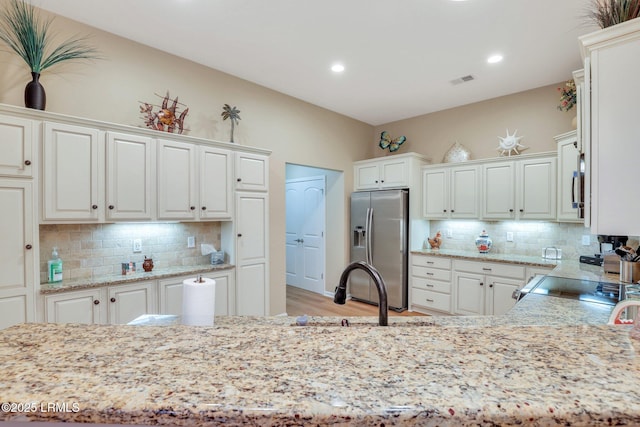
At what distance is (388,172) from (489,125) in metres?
1.49

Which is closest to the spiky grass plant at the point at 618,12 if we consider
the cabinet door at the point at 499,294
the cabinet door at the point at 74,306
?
the cabinet door at the point at 499,294

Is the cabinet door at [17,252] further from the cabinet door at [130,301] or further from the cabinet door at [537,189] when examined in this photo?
the cabinet door at [537,189]

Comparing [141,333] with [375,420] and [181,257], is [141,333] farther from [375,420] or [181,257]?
[181,257]

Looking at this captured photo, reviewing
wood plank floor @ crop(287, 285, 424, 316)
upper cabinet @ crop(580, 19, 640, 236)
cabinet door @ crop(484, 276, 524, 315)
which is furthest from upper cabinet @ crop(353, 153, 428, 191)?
upper cabinet @ crop(580, 19, 640, 236)

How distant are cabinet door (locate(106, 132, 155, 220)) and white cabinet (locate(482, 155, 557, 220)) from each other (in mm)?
3890

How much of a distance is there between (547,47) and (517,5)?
87cm

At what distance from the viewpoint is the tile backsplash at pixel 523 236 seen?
3.61 meters

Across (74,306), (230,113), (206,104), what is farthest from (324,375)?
(206,104)

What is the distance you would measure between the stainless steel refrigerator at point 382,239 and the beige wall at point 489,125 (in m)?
1.05

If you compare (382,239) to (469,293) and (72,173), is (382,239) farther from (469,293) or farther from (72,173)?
(72,173)

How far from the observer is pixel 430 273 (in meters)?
4.25

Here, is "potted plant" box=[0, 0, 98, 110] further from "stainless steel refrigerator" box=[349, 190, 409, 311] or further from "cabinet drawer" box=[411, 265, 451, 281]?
"cabinet drawer" box=[411, 265, 451, 281]

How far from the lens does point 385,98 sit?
4.25 meters

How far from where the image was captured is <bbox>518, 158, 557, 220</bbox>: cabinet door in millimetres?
3541
